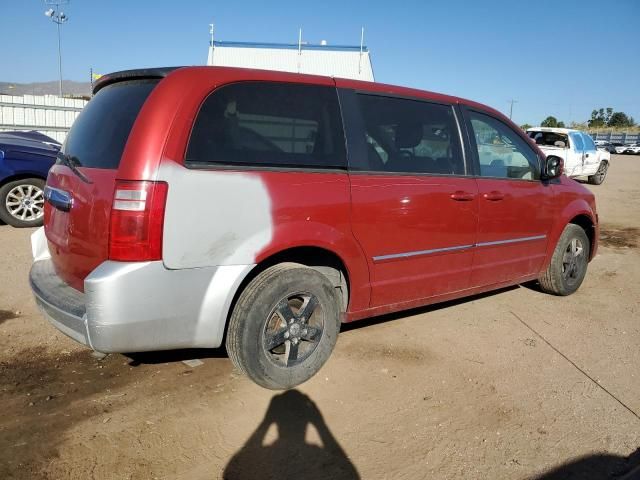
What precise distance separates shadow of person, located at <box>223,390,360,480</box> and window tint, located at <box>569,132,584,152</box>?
14.5m

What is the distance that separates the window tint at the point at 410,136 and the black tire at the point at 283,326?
918mm

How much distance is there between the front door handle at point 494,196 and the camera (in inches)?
160

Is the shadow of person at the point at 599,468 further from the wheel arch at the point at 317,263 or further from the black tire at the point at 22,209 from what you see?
the black tire at the point at 22,209

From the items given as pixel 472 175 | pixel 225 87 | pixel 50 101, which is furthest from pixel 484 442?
pixel 50 101

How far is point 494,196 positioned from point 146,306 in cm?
282

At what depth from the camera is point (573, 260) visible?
204 inches

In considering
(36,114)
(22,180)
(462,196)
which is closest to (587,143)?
(462,196)

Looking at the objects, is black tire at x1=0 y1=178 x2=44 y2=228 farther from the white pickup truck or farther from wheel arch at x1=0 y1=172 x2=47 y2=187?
the white pickup truck

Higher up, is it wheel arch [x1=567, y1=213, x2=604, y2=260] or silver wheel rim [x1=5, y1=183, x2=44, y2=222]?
wheel arch [x1=567, y1=213, x2=604, y2=260]

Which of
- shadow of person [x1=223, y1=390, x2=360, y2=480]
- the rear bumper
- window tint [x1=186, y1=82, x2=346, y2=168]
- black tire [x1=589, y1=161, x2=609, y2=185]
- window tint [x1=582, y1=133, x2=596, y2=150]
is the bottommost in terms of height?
shadow of person [x1=223, y1=390, x2=360, y2=480]

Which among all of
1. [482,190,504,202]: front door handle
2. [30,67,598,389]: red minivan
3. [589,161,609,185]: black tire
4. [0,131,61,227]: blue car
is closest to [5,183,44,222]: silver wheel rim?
[0,131,61,227]: blue car

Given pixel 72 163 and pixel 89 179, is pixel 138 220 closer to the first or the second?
pixel 89 179

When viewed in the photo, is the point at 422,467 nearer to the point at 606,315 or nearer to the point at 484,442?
the point at 484,442

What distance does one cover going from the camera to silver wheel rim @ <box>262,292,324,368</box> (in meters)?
3.06
